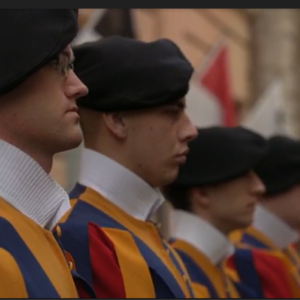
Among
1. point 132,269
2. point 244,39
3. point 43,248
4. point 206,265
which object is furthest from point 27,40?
point 244,39

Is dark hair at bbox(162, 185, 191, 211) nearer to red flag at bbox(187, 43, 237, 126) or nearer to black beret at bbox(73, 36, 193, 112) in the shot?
black beret at bbox(73, 36, 193, 112)

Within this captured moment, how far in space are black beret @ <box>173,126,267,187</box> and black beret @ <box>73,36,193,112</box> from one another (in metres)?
0.87

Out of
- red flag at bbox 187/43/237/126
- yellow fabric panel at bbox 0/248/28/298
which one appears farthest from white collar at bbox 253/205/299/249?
yellow fabric panel at bbox 0/248/28/298

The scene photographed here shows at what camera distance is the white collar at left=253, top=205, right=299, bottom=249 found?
15.2 ft

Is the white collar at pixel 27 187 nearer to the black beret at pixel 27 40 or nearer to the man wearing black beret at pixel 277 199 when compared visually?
the black beret at pixel 27 40

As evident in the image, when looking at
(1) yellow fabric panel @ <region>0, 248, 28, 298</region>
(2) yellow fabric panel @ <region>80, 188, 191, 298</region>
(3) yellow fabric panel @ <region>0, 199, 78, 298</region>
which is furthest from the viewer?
(2) yellow fabric panel @ <region>80, 188, 191, 298</region>

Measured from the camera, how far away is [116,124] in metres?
2.82

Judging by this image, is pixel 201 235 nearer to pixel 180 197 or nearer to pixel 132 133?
pixel 180 197

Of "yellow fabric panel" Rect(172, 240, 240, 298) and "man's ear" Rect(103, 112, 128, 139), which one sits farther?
"yellow fabric panel" Rect(172, 240, 240, 298)

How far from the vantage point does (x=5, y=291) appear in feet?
6.08

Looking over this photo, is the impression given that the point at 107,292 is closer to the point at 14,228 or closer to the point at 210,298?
the point at 14,228

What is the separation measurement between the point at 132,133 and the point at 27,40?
2.62ft

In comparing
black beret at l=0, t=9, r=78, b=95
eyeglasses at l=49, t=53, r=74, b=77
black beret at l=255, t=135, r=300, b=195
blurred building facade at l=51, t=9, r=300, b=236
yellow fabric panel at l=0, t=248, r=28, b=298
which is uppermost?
black beret at l=0, t=9, r=78, b=95

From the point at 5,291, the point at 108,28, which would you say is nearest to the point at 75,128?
the point at 5,291
